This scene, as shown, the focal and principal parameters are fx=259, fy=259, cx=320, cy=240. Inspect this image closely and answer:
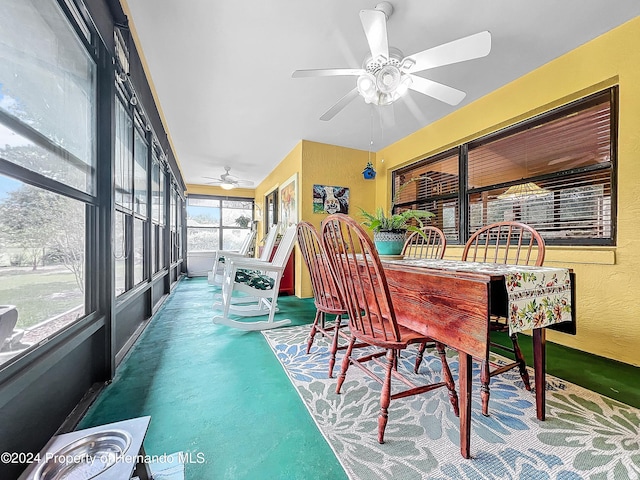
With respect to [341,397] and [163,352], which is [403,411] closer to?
[341,397]

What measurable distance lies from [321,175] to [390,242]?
8.23 feet

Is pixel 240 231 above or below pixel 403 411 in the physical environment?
above

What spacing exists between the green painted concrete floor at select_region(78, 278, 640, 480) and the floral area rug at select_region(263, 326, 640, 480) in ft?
0.39

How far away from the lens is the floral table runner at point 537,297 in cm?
97

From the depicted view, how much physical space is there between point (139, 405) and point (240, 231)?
6392 mm

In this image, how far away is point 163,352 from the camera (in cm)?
198

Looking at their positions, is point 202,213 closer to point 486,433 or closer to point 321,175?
point 321,175

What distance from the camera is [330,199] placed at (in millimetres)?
4062

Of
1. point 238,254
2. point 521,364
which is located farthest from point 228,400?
point 238,254

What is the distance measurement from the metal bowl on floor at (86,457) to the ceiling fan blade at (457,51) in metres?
2.33

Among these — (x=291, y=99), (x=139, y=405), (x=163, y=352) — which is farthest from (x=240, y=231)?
(x=139, y=405)

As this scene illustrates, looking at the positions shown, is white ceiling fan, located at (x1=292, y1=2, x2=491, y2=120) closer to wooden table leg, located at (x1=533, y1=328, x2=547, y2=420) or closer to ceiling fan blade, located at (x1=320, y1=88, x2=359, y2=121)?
ceiling fan blade, located at (x1=320, y1=88, x2=359, y2=121)

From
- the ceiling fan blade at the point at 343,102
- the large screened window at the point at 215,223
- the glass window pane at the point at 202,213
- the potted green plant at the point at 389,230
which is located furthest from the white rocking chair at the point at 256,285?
the glass window pane at the point at 202,213

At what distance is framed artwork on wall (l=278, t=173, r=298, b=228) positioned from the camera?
4109 millimetres
